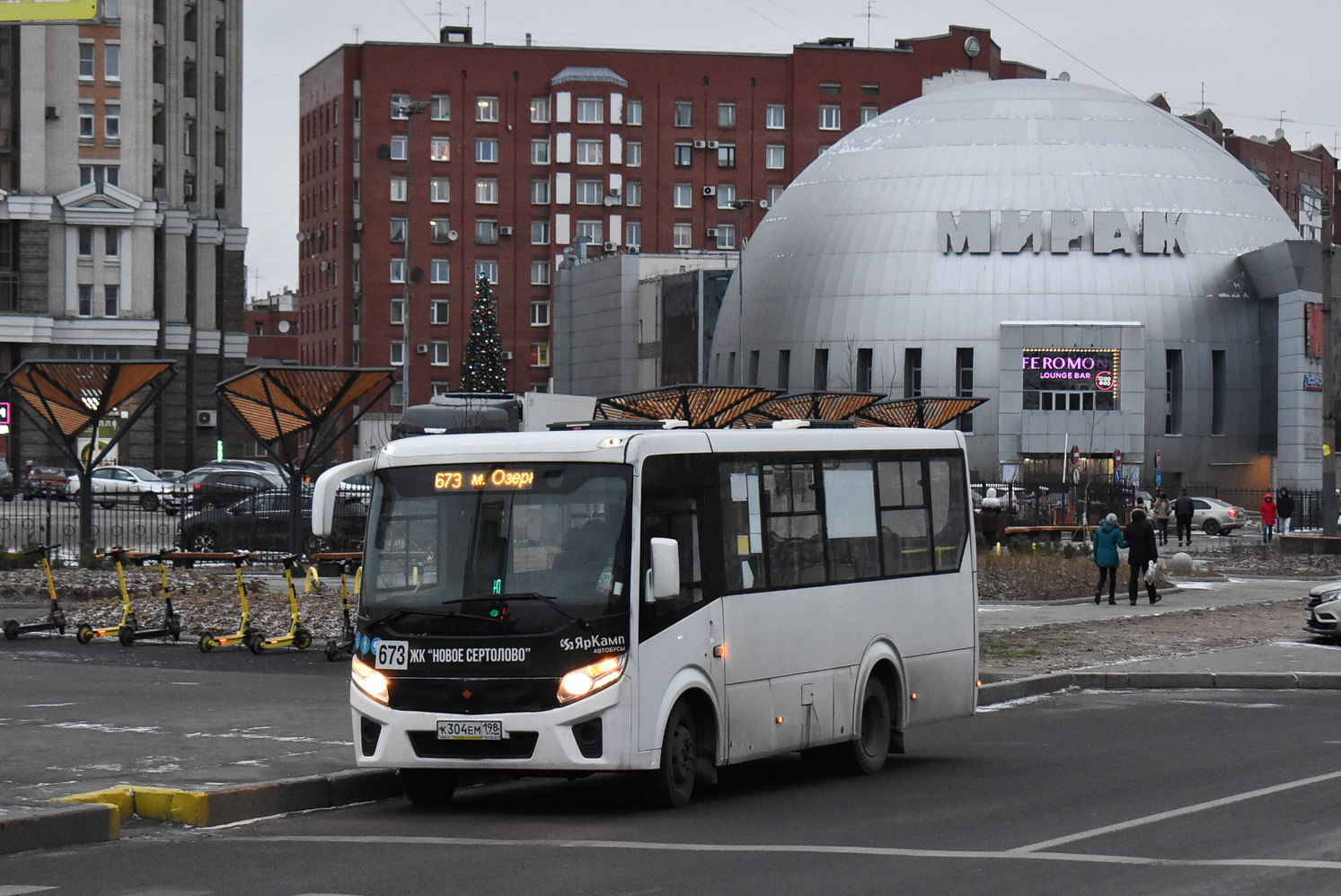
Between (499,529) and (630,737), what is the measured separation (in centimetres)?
157

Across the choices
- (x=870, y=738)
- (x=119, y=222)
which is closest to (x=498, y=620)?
(x=870, y=738)

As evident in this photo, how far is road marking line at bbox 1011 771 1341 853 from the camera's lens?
10586mm

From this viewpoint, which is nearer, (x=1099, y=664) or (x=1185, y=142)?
(x=1099, y=664)

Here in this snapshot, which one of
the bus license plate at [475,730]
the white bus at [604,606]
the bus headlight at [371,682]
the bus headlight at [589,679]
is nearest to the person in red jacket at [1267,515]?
the white bus at [604,606]

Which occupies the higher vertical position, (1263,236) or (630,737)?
(1263,236)

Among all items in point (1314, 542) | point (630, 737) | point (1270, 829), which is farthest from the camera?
point (1314, 542)

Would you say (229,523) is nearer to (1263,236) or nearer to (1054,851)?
(1054,851)

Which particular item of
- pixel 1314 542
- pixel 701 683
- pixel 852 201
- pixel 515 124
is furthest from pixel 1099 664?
pixel 515 124

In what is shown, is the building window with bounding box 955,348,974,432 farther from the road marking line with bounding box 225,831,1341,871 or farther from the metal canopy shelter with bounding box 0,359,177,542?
the road marking line with bounding box 225,831,1341,871

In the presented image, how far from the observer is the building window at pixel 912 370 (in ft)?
304

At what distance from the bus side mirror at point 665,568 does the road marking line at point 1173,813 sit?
2.63m

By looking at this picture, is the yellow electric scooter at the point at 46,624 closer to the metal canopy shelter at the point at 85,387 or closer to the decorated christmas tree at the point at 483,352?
the metal canopy shelter at the point at 85,387

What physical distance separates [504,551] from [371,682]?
47.0 inches

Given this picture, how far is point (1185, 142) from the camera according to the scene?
98562 millimetres
